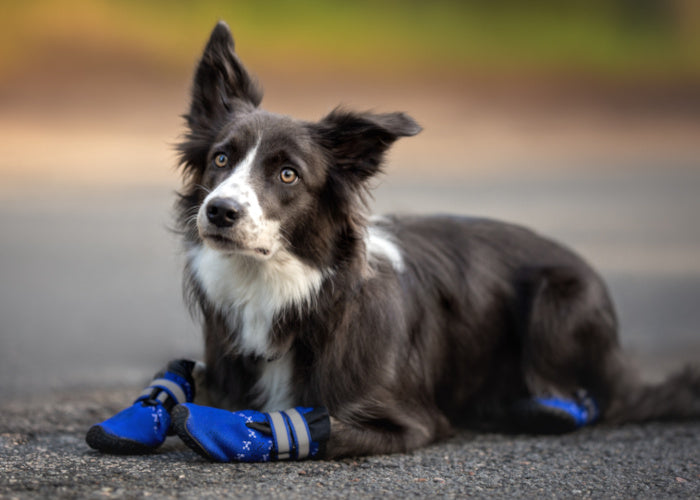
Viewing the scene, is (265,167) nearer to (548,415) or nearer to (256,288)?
(256,288)

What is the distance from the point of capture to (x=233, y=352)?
438 cm

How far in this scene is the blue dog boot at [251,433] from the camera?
3.75m

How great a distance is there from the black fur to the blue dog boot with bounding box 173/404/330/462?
0.16 meters

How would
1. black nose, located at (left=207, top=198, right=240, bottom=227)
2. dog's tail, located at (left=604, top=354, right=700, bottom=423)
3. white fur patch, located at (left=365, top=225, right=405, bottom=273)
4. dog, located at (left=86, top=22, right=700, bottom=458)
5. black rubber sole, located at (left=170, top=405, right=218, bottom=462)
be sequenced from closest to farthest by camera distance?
black rubber sole, located at (left=170, top=405, right=218, bottom=462) → black nose, located at (left=207, top=198, right=240, bottom=227) → dog, located at (left=86, top=22, right=700, bottom=458) → white fur patch, located at (left=365, top=225, right=405, bottom=273) → dog's tail, located at (left=604, top=354, right=700, bottom=423)

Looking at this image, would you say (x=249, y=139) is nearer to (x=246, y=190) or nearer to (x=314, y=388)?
(x=246, y=190)

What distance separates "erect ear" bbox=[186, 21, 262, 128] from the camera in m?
4.71

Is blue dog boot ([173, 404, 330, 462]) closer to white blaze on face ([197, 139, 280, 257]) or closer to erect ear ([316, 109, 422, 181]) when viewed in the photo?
white blaze on face ([197, 139, 280, 257])

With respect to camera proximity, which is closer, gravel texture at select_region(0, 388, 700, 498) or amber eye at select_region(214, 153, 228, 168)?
gravel texture at select_region(0, 388, 700, 498)

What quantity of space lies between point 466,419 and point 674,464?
1.28 m

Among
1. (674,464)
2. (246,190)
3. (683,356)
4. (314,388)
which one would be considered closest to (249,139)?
(246,190)

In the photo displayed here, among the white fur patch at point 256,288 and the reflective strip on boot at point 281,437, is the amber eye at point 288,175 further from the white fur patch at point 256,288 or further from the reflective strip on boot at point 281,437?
the reflective strip on boot at point 281,437

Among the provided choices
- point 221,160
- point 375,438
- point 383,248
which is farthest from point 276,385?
point 221,160

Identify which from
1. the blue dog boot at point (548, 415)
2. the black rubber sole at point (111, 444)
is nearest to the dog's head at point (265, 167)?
the black rubber sole at point (111, 444)

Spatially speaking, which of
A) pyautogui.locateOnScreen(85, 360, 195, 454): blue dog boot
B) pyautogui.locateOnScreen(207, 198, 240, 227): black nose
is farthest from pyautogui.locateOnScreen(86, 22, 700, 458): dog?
pyautogui.locateOnScreen(85, 360, 195, 454): blue dog boot
